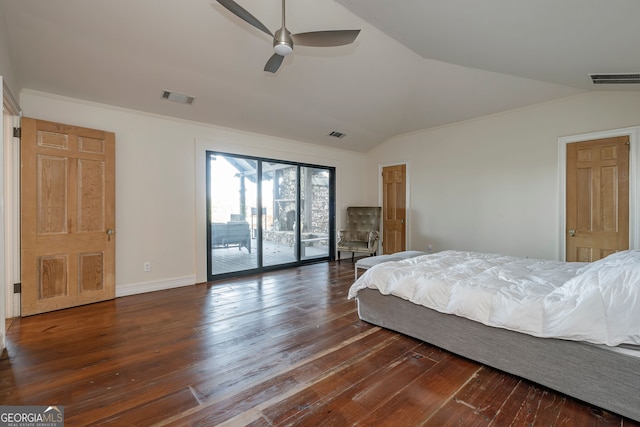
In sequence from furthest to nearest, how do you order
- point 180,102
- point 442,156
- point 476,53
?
point 442,156
point 180,102
point 476,53

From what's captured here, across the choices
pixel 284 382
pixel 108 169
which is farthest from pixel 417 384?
pixel 108 169

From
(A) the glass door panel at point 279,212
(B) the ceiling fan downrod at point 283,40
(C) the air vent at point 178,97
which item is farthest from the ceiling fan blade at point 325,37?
(A) the glass door panel at point 279,212

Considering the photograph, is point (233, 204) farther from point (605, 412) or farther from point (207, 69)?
point (605, 412)

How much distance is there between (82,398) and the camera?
1.70 metres

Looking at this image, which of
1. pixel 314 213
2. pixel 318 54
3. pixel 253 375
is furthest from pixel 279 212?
pixel 253 375

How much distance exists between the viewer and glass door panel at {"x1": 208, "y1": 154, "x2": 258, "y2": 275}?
4570mm

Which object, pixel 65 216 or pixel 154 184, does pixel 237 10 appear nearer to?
pixel 154 184

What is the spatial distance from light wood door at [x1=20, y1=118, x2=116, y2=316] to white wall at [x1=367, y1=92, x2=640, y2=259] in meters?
5.20

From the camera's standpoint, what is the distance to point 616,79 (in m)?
3.10

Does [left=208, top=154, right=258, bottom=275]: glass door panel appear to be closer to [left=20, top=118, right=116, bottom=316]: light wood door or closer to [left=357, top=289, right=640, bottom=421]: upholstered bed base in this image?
[left=20, top=118, right=116, bottom=316]: light wood door

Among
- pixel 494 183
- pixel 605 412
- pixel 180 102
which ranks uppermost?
pixel 180 102

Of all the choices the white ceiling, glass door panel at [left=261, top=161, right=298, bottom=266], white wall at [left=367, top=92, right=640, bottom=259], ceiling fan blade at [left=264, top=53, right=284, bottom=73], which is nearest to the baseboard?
glass door panel at [left=261, top=161, right=298, bottom=266]

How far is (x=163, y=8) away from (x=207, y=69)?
80cm

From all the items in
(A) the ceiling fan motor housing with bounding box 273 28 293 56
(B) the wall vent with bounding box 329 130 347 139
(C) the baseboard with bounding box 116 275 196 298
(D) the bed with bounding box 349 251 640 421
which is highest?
(B) the wall vent with bounding box 329 130 347 139
